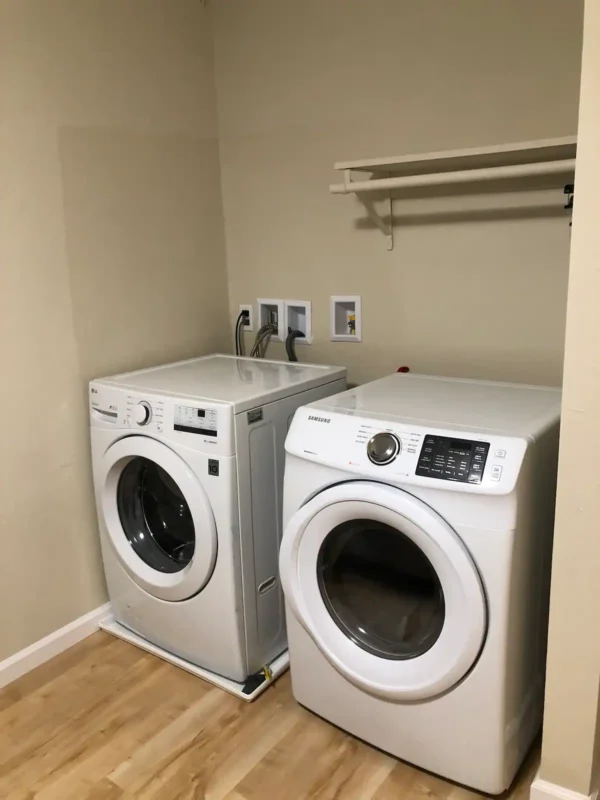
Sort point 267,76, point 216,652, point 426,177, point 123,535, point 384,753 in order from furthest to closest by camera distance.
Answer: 1. point 267,76
2. point 123,535
3. point 216,652
4. point 426,177
5. point 384,753

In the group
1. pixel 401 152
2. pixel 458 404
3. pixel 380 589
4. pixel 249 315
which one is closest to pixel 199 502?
pixel 380 589

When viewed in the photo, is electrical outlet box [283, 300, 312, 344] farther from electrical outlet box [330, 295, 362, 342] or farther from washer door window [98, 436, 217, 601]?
washer door window [98, 436, 217, 601]

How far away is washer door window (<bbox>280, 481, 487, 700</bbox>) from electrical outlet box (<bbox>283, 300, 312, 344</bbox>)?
0.92 meters

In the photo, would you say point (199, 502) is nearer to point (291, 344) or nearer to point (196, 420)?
point (196, 420)

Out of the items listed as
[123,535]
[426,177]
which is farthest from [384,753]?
[426,177]

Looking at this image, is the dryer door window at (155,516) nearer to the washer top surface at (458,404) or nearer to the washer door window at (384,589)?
the washer door window at (384,589)

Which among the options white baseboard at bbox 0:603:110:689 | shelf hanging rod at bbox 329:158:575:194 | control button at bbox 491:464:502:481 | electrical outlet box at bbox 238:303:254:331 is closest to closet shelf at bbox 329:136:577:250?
shelf hanging rod at bbox 329:158:575:194

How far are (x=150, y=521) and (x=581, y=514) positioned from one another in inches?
49.7

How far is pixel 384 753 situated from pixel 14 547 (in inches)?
44.3

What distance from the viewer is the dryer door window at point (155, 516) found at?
1.94 metres

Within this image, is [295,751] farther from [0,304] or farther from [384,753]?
[0,304]

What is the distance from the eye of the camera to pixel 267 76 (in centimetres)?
223

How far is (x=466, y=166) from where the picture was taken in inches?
73.5

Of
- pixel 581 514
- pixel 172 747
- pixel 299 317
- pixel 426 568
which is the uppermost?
pixel 299 317
